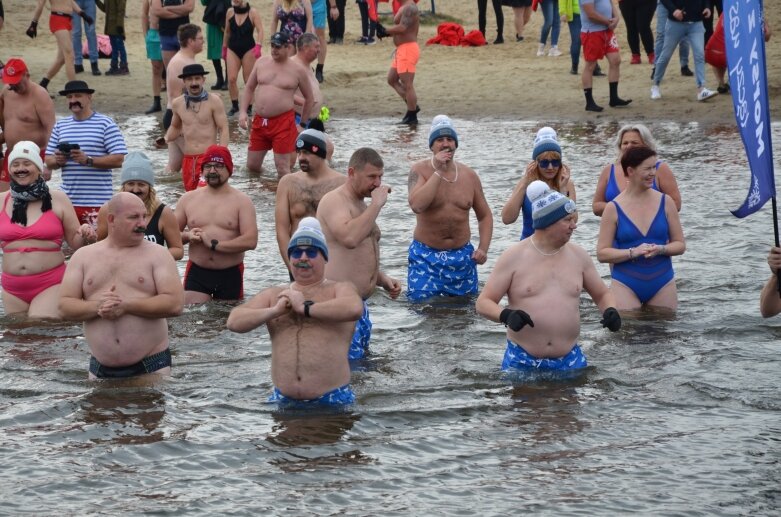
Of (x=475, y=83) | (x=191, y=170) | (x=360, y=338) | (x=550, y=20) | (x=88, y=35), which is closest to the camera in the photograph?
(x=360, y=338)

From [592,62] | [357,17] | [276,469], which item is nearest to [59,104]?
[592,62]

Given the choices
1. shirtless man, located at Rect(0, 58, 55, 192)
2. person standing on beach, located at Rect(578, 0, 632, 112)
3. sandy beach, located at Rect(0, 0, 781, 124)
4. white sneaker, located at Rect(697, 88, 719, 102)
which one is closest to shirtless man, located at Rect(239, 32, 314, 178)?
shirtless man, located at Rect(0, 58, 55, 192)

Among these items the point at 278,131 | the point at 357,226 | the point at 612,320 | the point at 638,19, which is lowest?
the point at 612,320

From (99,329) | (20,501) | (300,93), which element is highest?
(300,93)

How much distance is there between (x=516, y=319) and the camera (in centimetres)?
751

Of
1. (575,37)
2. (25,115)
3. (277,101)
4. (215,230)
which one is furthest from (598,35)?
(215,230)

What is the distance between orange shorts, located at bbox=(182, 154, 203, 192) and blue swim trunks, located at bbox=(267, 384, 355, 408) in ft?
18.2

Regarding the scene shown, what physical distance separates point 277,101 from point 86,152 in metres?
3.81

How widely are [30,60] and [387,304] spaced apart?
49.7ft

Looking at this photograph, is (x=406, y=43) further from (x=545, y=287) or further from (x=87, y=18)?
(x=545, y=287)

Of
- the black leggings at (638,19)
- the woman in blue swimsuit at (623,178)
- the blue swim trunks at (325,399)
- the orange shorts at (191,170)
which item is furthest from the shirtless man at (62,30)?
the blue swim trunks at (325,399)

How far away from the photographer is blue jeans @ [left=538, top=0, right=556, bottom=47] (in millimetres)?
22703

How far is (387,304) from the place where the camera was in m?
10.7

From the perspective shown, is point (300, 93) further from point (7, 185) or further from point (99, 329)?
point (99, 329)
